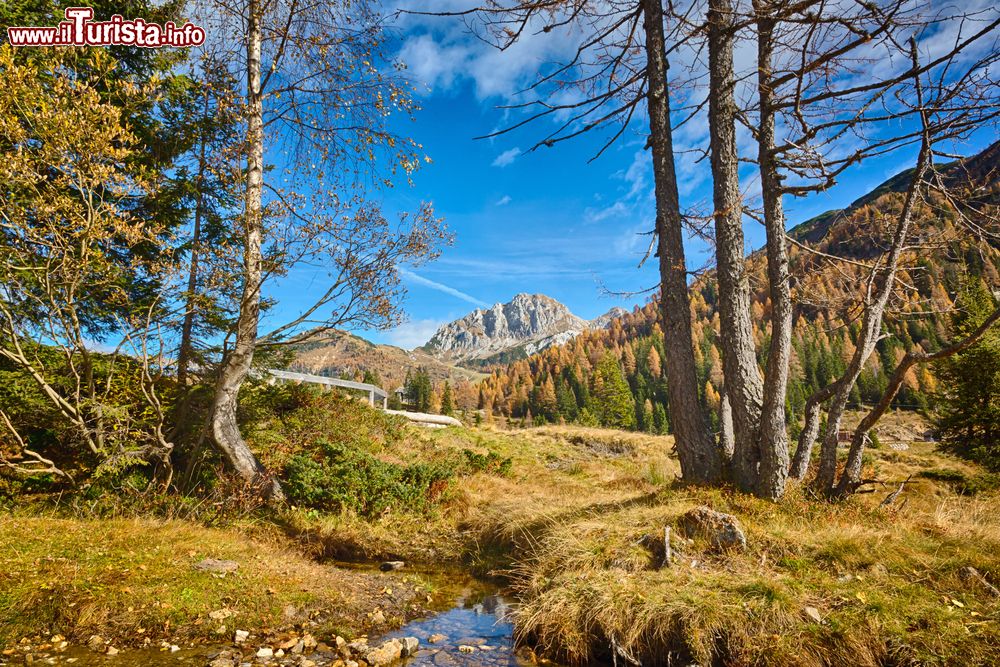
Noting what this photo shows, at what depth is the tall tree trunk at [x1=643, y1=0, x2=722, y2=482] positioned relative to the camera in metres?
7.14

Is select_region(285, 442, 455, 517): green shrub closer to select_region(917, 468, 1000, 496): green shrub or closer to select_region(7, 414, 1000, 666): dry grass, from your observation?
select_region(7, 414, 1000, 666): dry grass

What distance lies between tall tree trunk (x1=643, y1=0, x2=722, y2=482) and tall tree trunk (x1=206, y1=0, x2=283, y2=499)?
6.67 meters

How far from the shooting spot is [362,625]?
4.77 m

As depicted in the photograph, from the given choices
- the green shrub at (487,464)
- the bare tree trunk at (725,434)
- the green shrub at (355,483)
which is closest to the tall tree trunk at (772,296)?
the bare tree trunk at (725,434)

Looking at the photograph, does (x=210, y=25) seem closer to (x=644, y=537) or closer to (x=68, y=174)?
(x=68, y=174)

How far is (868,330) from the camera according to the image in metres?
6.62

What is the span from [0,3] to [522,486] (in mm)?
13656

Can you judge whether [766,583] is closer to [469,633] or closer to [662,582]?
[662,582]

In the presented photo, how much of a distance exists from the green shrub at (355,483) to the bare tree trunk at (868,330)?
6.87 metres

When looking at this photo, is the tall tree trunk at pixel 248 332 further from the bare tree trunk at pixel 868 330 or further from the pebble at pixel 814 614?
the bare tree trunk at pixel 868 330

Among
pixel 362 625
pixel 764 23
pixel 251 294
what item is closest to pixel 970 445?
pixel 764 23

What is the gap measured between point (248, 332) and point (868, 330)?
950 cm

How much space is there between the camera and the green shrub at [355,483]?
8.34 meters

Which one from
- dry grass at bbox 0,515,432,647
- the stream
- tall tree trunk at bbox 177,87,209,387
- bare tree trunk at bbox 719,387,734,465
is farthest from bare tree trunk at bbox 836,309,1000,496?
tall tree trunk at bbox 177,87,209,387
